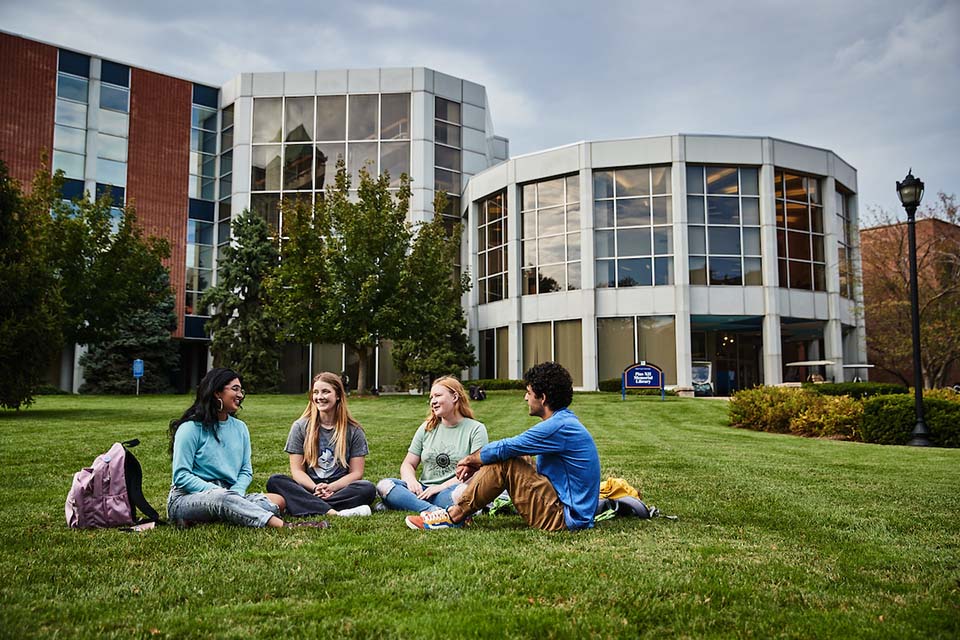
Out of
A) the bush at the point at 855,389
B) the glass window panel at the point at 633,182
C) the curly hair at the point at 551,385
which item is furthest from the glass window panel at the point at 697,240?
the curly hair at the point at 551,385

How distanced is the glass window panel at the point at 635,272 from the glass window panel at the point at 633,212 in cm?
168

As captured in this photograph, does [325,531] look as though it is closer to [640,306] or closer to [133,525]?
[133,525]

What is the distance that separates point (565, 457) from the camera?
5855mm

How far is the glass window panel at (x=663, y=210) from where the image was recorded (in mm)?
32750

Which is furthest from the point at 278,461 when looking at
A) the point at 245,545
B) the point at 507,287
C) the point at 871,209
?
the point at 871,209

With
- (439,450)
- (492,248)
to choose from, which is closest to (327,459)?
(439,450)

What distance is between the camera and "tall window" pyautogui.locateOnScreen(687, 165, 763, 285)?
32.6 meters

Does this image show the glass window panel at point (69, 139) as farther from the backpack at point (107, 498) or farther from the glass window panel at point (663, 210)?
the backpack at point (107, 498)

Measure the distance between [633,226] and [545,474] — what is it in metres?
28.5

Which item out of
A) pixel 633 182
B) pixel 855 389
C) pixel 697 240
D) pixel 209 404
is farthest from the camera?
pixel 633 182

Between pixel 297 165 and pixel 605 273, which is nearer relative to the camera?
pixel 605 273

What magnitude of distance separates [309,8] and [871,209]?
98.6ft

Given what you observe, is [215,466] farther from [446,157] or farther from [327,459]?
[446,157]

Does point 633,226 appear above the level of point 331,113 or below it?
below
